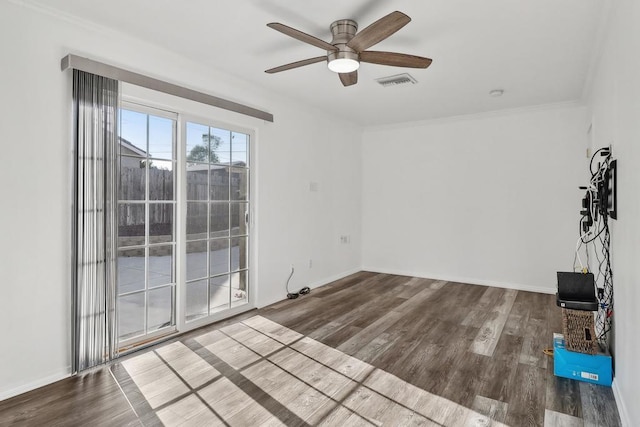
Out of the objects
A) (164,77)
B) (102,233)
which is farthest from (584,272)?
(164,77)

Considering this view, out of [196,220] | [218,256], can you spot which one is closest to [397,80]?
[196,220]

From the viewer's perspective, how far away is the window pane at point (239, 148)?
398 cm

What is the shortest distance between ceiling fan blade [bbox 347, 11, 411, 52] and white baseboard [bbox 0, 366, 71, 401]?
3.19 m

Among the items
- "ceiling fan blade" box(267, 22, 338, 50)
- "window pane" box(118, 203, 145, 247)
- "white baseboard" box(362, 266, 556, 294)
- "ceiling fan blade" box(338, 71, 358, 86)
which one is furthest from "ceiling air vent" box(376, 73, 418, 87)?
"white baseboard" box(362, 266, 556, 294)

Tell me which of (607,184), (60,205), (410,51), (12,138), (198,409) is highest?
(410,51)

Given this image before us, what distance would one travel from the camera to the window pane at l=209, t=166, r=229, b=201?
148 inches

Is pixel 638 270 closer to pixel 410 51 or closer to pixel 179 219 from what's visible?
pixel 410 51

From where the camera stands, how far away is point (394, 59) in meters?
2.72

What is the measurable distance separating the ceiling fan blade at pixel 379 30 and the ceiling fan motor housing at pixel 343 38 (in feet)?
0.18

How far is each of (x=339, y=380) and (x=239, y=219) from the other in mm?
2172

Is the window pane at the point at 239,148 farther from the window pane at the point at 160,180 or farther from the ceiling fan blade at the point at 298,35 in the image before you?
the ceiling fan blade at the point at 298,35

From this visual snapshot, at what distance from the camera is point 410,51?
10.7 feet

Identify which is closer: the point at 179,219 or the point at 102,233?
the point at 102,233

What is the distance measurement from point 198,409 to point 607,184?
10.2 ft
